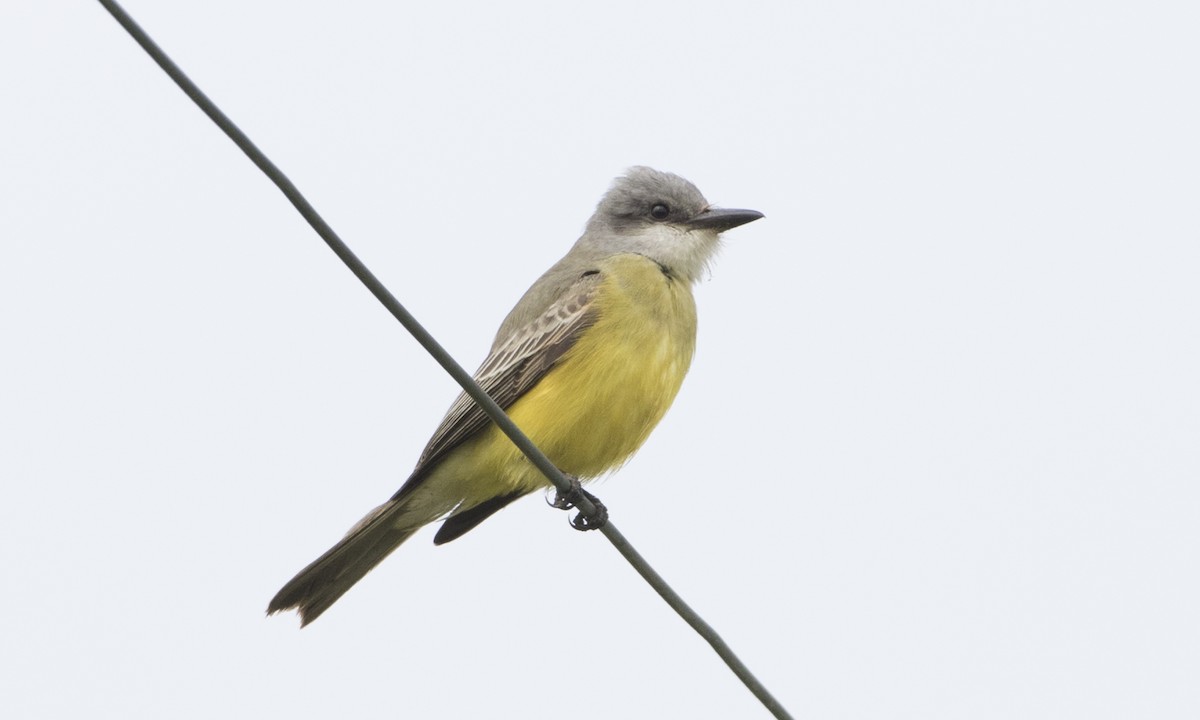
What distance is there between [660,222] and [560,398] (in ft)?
5.53

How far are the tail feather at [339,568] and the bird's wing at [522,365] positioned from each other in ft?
0.74

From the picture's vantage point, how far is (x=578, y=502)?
613 centimetres

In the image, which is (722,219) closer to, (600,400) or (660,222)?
(660,222)

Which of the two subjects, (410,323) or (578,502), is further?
(578,502)

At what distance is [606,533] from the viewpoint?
4.73 m

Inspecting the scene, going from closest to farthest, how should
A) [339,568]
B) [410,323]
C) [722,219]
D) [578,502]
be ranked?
[410,323], [578,502], [339,568], [722,219]

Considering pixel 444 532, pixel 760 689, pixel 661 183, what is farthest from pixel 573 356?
pixel 760 689

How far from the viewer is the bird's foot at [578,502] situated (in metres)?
6.05

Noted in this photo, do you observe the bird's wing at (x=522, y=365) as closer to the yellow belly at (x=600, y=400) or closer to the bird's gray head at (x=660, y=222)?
the yellow belly at (x=600, y=400)

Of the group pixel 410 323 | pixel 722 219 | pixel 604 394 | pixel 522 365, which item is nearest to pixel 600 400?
pixel 604 394

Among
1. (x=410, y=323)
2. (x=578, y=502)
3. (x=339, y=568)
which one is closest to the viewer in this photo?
(x=410, y=323)

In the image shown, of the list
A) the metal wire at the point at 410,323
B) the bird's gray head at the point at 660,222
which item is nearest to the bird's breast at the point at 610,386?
the bird's gray head at the point at 660,222

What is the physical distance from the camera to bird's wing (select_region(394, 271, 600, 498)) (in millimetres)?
6766

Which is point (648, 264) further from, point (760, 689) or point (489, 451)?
point (760, 689)
